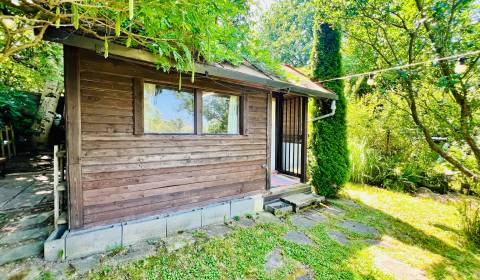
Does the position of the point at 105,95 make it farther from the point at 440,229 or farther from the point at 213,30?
the point at 440,229

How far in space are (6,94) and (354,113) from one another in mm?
12466

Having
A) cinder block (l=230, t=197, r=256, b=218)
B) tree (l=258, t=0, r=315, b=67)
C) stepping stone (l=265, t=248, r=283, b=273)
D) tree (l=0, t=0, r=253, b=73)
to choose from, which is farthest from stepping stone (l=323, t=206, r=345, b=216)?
tree (l=258, t=0, r=315, b=67)

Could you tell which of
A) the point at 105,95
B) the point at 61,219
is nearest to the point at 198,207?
→ the point at 61,219

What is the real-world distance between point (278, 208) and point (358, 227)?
5.13ft

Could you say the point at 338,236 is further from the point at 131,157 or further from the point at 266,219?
the point at 131,157

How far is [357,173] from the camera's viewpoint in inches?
279

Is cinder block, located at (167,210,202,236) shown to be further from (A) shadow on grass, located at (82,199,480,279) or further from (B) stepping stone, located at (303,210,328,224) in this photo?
(B) stepping stone, located at (303,210,328,224)

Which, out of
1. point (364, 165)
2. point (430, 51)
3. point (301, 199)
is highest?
point (430, 51)

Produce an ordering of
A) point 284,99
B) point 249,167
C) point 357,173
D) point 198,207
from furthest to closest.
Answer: point 357,173, point 284,99, point 249,167, point 198,207

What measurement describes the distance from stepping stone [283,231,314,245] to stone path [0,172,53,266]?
3522 mm

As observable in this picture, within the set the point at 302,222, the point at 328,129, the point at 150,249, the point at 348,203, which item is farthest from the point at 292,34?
the point at 150,249

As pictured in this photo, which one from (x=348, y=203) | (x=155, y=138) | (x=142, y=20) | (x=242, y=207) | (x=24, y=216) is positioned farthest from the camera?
(x=348, y=203)

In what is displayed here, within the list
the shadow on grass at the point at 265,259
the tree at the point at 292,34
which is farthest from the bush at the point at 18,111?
the tree at the point at 292,34

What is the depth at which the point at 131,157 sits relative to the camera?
10.3 feet
